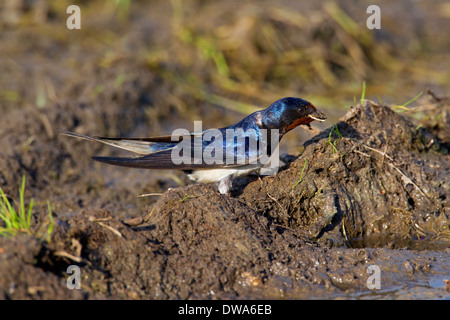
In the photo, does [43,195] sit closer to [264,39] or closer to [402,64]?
[264,39]

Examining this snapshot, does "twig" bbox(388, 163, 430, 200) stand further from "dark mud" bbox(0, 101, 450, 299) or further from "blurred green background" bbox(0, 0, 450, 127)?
"blurred green background" bbox(0, 0, 450, 127)

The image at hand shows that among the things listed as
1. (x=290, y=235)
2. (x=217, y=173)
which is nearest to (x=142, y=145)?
(x=217, y=173)

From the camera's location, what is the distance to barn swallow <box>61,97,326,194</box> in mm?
4418

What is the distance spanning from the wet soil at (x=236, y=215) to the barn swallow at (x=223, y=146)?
0.68ft

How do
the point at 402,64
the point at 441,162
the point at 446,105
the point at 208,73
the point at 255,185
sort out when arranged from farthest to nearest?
the point at 402,64 → the point at 208,73 → the point at 446,105 → the point at 441,162 → the point at 255,185

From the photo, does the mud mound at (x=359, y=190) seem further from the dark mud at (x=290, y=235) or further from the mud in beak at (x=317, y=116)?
the mud in beak at (x=317, y=116)

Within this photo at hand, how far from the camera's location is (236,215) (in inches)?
155

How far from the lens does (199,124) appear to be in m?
7.42

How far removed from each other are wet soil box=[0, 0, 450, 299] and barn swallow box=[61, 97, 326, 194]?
0.68 feet

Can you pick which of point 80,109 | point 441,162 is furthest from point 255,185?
point 80,109

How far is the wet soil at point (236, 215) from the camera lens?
3.49 m

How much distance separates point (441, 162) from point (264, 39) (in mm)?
4162

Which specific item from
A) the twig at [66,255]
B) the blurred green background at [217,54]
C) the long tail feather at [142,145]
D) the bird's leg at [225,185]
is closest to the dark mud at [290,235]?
the twig at [66,255]

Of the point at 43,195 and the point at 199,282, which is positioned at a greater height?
the point at 43,195
